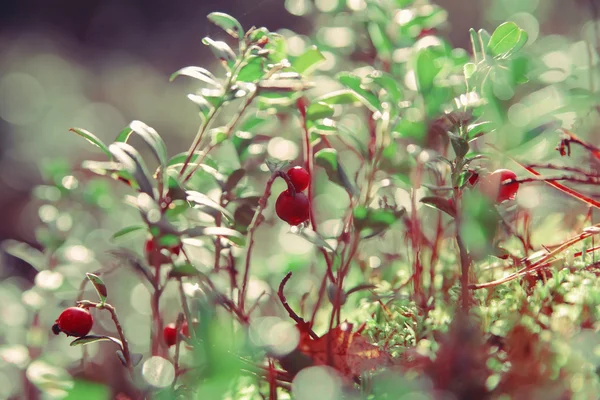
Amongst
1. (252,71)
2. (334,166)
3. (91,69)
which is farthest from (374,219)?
(91,69)

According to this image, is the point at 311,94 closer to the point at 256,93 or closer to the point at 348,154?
the point at 256,93

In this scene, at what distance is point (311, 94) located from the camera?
58cm

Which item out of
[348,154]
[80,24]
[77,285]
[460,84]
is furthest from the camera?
[80,24]

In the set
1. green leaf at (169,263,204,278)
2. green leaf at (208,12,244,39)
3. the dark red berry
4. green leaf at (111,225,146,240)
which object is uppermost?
green leaf at (208,12,244,39)

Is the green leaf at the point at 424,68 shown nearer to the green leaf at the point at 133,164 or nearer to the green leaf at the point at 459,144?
the green leaf at the point at 459,144

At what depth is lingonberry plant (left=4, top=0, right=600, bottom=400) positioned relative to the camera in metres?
0.29

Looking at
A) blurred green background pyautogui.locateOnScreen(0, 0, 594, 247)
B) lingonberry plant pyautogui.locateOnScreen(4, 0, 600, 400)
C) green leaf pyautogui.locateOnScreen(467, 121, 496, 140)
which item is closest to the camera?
lingonberry plant pyautogui.locateOnScreen(4, 0, 600, 400)

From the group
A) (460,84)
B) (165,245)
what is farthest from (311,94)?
(165,245)

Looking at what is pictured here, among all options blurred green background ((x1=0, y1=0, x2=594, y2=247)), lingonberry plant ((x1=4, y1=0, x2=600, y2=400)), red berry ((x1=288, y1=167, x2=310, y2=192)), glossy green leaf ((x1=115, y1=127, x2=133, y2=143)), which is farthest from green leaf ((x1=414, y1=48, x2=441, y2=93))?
blurred green background ((x1=0, y1=0, x2=594, y2=247))

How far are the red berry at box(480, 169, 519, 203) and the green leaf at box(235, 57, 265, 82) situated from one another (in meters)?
0.19

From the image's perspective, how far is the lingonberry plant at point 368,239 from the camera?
0.95 ft

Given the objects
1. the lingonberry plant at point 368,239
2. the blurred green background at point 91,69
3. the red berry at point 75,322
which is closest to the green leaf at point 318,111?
the lingonberry plant at point 368,239

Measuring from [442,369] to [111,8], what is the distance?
2.35 m

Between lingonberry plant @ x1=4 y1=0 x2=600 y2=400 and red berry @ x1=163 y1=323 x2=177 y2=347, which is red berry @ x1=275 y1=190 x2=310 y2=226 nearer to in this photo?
lingonberry plant @ x1=4 y1=0 x2=600 y2=400
